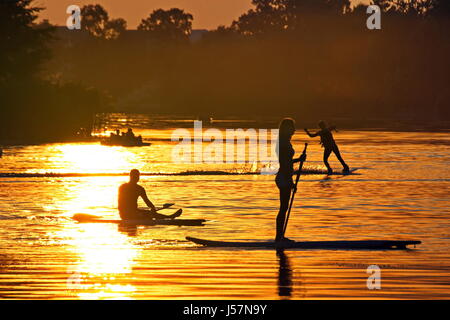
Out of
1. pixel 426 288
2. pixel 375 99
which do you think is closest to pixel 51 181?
pixel 426 288

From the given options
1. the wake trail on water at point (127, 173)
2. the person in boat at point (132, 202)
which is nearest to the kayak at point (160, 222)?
the person in boat at point (132, 202)

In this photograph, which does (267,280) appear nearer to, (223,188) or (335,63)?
(223,188)

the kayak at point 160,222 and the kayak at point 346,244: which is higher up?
the kayak at point 346,244

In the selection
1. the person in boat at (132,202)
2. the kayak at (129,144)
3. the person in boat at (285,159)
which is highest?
the person in boat at (285,159)

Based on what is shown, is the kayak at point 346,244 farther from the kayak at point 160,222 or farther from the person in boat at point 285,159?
the kayak at point 160,222

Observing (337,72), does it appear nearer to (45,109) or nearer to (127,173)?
(45,109)

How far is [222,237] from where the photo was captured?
807 inches

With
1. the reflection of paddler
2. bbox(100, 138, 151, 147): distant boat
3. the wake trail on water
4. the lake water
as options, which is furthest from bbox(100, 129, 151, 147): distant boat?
the reflection of paddler

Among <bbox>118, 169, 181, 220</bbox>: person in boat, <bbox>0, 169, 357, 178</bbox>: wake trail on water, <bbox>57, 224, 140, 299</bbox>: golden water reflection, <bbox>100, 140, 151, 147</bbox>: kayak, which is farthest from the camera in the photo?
<bbox>100, 140, 151, 147</bbox>: kayak

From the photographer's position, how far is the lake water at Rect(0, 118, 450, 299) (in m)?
15.0

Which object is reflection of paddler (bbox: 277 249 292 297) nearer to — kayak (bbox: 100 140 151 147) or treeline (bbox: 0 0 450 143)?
kayak (bbox: 100 140 151 147)

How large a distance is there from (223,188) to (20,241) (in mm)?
13648

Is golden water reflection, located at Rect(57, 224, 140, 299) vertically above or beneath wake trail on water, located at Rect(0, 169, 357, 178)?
above

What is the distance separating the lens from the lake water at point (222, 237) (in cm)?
1502
